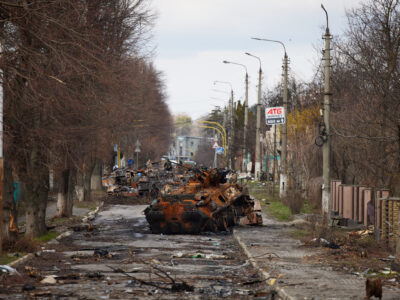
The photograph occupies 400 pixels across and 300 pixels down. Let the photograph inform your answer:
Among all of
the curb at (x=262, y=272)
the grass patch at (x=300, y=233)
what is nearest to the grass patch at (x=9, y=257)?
the curb at (x=262, y=272)

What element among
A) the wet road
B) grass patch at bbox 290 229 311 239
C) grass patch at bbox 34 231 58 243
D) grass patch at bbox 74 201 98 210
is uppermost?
grass patch at bbox 74 201 98 210

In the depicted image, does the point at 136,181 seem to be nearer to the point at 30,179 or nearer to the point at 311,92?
the point at 311,92

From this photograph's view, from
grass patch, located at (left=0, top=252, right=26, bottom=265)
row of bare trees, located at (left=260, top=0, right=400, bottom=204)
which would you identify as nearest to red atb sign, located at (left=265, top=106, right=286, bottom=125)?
row of bare trees, located at (left=260, top=0, right=400, bottom=204)

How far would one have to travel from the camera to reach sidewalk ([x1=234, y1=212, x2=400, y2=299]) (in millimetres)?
11062

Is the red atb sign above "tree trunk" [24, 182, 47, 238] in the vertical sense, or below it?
above

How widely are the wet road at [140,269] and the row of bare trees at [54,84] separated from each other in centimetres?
239

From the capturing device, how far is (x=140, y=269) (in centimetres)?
1453

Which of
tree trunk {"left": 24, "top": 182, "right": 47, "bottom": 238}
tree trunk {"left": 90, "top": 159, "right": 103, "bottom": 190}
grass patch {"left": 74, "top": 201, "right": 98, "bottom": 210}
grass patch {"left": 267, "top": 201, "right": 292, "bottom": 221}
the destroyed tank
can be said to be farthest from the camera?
tree trunk {"left": 90, "top": 159, "right": 103, "bottom": 190}

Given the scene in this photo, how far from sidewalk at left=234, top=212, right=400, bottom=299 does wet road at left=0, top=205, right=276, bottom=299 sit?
0.34 meters

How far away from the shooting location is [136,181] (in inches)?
1775

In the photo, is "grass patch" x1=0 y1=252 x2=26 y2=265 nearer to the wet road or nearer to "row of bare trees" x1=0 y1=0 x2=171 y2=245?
the wet road

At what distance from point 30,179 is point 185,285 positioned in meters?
9.93

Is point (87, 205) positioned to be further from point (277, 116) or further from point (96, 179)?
point (96, 179)

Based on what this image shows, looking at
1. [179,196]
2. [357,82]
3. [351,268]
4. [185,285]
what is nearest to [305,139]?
[357,82]
